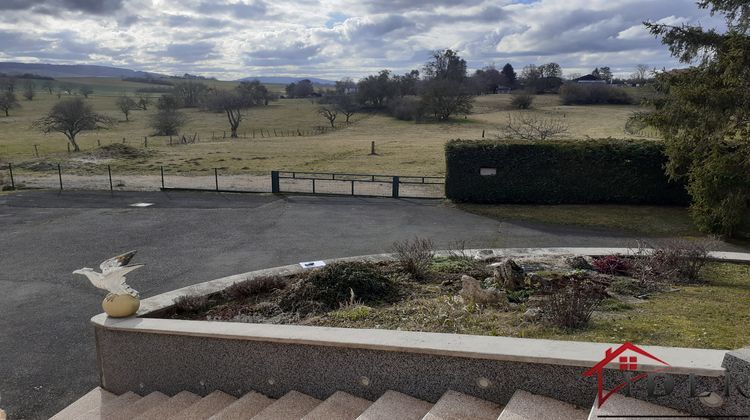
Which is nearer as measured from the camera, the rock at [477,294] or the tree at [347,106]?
the rock at [477,294]

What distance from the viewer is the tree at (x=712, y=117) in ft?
37.6

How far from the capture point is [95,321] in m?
5.38

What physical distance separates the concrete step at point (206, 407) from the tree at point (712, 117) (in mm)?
11855

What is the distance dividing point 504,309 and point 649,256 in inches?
140

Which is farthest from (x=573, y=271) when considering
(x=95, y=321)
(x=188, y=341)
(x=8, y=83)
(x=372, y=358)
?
(x=8, y=83)

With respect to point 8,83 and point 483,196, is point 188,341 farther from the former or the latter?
point 8,83

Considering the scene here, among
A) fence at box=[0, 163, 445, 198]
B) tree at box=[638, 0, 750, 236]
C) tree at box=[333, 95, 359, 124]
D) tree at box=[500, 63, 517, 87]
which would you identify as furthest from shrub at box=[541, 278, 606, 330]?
tree at box=[500, 63, 517, 87]

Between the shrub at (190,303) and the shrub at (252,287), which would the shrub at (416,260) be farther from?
the shrub at (190,303)

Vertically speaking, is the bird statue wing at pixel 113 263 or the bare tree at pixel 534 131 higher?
the bare tree at pixel 534 131

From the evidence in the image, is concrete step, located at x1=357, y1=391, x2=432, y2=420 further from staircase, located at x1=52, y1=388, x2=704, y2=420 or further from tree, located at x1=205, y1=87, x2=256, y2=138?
tree, located at x1=205, y1=87, x2=256, y2=138

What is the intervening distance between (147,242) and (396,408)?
10001 millimetres

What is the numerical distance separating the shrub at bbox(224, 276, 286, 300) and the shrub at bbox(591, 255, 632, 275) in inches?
183

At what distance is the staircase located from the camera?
3.39m

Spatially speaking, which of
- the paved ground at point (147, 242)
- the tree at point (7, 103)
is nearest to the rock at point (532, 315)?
the paved ground at point (147, 242)
